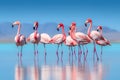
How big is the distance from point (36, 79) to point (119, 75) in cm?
191

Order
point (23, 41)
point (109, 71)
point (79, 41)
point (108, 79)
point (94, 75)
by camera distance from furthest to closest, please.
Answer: point (23, 41)
point (79, 41)
point (109, 71)
point (94, 75)
point (108, 79)

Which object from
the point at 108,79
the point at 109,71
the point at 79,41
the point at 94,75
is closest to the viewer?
the point at 108,79

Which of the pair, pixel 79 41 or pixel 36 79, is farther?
pixel 79 41

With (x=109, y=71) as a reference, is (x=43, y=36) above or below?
above

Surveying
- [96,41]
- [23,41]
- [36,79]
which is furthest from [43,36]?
[36,79]

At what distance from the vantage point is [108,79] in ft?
26.3

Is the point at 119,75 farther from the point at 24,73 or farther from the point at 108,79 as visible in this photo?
the point at 24,73

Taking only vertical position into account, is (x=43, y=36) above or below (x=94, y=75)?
above

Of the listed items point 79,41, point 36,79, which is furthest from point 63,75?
point 79,41

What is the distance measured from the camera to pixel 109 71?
9.52m

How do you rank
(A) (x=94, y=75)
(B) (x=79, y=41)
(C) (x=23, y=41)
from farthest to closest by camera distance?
(C) (x=23, y=41) < (B) (x=79, y=41) < (A) (x=94, y=75)

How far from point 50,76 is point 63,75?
0.32m

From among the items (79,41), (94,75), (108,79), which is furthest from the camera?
(79,41)

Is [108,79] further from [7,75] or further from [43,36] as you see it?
[43,36]
